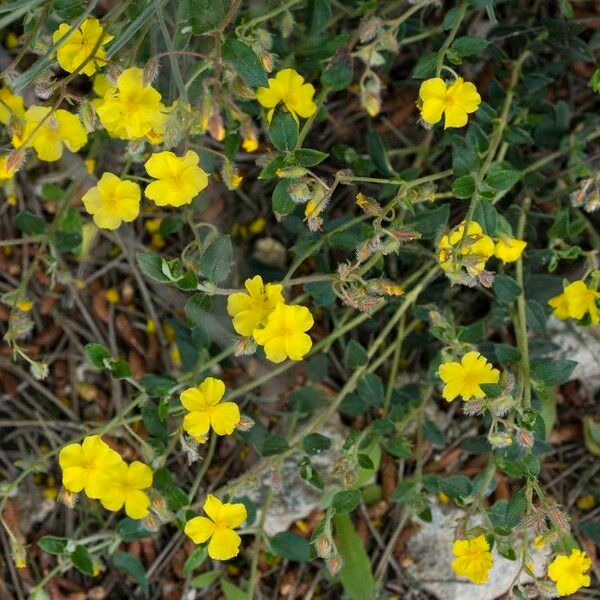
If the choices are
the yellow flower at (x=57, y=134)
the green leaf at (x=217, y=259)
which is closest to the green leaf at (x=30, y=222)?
the yellow flower at (x=57, y=134)

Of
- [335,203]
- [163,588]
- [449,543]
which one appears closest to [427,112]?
[335,203]

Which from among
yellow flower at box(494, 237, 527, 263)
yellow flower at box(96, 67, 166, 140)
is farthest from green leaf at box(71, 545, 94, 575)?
yellow flower at box(494, 237, 527, 263)

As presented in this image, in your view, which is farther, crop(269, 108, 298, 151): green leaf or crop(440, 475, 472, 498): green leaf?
crop(440, 475, 472, 498): green leaf

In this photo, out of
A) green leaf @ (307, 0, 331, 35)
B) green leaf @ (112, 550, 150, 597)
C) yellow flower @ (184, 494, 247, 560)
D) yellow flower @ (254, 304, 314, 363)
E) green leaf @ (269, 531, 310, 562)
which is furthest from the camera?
green leaf @ (112, 550, 150, 597)

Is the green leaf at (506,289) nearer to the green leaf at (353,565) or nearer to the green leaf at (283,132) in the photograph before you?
the green leaf at (283,132)

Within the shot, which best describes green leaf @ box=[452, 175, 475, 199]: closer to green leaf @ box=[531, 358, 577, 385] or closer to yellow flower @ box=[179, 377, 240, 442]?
green leaf @ box=[531, 358, 577, 385]

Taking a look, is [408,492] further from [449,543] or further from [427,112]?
[427,112]

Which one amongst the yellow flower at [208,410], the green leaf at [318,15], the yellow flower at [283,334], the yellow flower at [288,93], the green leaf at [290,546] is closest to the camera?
the yellow flower at [283,334]
